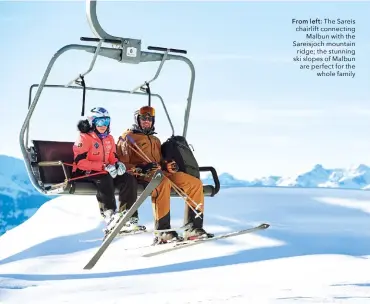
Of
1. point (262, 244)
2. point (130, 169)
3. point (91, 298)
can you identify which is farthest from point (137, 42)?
point (262, 244)

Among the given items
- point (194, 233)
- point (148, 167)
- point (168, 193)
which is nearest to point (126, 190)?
point (148, 167)

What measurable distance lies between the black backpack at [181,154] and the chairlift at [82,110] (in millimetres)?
141

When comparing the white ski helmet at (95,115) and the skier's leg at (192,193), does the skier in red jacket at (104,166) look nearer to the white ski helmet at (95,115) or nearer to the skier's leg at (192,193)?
the white ski helmet at (95,115)

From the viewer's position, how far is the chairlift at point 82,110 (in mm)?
6258

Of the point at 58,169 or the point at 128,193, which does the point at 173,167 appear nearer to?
the point at 128,193

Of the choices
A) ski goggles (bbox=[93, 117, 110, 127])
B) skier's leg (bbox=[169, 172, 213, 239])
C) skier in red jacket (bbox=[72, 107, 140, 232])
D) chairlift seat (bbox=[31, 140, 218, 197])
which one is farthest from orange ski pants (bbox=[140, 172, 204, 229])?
ski goggles (bbox=[93, 117, 110, 127])

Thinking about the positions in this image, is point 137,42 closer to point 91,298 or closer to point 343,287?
point 91,298

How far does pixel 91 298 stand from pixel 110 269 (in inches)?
64.6

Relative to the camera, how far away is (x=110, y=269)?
26.1 feet

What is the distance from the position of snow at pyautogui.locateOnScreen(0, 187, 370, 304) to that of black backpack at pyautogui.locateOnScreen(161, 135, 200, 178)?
2.91 ft

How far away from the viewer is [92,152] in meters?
6.67

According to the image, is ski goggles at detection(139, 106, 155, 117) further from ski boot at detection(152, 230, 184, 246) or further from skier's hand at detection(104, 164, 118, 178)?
ski boot at detection(152, 230, 184, 246)

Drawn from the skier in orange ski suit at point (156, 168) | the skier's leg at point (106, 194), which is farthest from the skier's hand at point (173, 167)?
the skier's leg at point (106, 194)

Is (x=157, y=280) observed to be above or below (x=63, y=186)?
below
